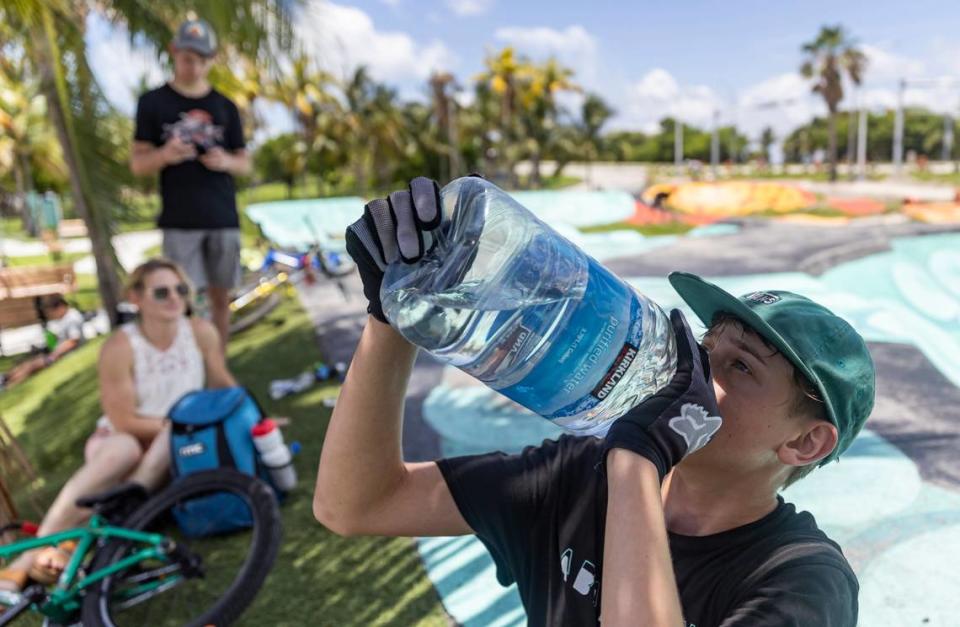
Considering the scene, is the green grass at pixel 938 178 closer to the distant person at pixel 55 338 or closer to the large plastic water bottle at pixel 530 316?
the distant person at pixel 55 338

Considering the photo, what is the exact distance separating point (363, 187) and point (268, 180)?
17843 mm

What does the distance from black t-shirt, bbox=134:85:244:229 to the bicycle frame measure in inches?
94.2

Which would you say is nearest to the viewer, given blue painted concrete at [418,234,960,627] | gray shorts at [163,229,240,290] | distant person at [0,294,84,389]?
blue painted concrete at [418,234,960,627]

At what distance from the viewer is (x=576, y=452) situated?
63.2 inches

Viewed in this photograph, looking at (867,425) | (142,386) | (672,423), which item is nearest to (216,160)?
(142,386)

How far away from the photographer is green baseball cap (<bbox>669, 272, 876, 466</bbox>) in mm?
1294

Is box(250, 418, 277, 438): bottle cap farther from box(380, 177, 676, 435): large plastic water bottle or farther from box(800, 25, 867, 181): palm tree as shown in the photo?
box(800, 25, 867, 181): palm tree

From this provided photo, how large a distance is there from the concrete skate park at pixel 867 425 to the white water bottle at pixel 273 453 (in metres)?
0.82

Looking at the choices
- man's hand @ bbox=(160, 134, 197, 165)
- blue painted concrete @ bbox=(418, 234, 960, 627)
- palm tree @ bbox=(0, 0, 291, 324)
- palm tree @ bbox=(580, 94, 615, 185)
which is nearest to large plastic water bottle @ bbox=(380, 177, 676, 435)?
blue painted concrete @ bbox=(418, 234, 960, 627)

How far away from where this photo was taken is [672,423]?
3.87 ft

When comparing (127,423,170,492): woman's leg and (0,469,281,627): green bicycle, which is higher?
(127,423,170,492): woman's leg

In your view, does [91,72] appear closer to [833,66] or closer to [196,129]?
[196,129]

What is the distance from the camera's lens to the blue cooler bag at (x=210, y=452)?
3250mm

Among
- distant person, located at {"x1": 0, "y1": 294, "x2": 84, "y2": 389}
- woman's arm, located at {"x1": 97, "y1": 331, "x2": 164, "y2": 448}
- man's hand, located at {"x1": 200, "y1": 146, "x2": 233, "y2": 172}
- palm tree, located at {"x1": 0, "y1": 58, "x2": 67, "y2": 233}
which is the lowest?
distant person, located at {"x1": 0, "y1": 294, "x2": 84, "y2": 389}
